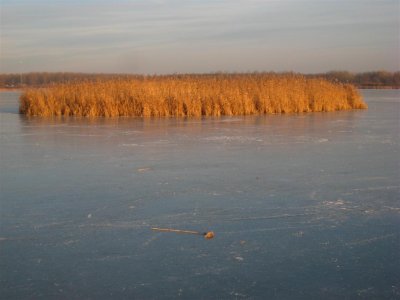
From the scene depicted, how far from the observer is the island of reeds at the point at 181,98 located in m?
11.9

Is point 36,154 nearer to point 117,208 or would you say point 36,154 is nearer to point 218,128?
point 117,208

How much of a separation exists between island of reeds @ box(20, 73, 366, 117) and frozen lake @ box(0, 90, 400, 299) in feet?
17.8

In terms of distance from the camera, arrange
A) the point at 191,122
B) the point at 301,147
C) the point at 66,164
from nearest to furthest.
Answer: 1. the point at 66,164
2. the point at 301,147
3. the point at 191,122

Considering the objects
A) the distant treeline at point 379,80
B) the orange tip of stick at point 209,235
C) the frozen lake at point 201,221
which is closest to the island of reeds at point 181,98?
the frozen lake at point 201,221

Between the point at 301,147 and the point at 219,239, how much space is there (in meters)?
3.74

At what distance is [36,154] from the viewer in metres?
6.04

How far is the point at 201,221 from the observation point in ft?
10.7

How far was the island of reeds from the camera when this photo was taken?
11.9 meters

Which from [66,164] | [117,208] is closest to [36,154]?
[66,164]

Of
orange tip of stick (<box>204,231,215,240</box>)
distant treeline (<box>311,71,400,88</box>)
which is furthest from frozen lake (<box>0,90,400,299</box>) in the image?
distant treeline (<box>311,71,400,88</box>)

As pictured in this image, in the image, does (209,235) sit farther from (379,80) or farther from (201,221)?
(379,80)

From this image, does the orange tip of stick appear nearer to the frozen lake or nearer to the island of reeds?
the frozen lake

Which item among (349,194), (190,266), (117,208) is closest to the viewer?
(190,266)

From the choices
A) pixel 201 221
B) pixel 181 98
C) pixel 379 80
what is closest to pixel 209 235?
pixel 201 221
